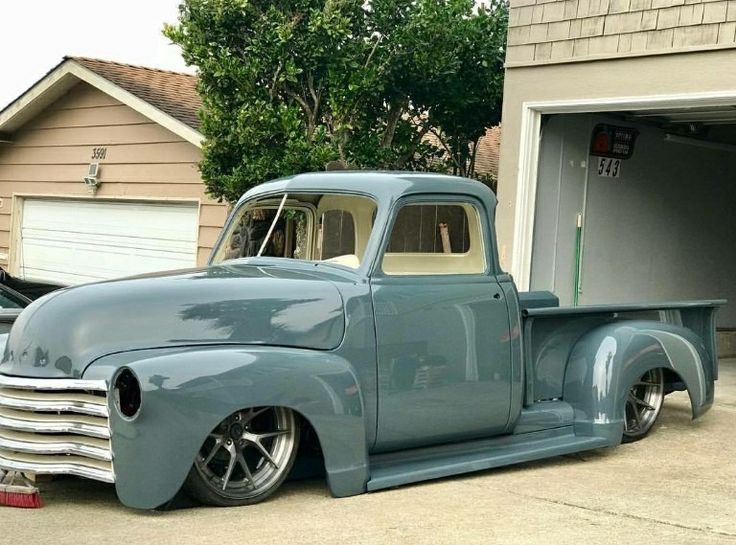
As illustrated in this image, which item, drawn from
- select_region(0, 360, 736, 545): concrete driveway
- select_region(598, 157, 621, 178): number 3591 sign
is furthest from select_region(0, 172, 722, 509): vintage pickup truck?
select_region(598, 157, 621, 178): number 3591 sign

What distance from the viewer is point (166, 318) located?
545 centimetres

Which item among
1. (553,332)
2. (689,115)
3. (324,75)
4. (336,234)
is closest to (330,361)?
(336,234)

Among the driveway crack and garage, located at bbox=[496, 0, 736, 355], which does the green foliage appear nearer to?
garage, located at bbox=[496, 0, 736, 355]

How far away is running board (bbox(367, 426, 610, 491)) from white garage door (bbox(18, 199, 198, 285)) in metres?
8.05

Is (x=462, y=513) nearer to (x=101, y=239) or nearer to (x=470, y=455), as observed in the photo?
(x=470, y=455)

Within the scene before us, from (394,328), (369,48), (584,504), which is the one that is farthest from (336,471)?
(369,48)

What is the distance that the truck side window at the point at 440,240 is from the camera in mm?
6539

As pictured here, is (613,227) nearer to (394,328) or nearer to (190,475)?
(394,328)

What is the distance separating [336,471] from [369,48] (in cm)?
737

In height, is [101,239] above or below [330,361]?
above

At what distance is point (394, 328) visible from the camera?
6059 mm

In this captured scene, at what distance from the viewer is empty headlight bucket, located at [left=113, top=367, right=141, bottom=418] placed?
17.0ft

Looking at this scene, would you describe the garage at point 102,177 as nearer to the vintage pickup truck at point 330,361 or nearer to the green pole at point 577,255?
the green pole at point 577,255

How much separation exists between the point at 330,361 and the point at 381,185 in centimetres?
123
